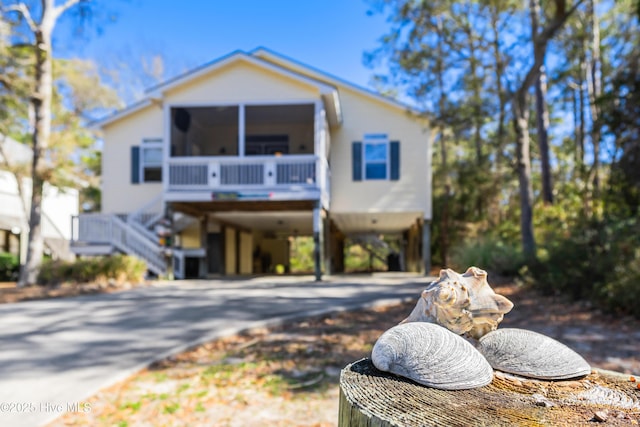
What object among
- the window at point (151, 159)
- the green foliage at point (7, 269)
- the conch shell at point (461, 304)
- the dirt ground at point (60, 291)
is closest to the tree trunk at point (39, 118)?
the dirt ground at point (60, 291)

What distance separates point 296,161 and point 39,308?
6.94 metres

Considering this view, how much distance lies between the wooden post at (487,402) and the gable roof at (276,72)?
37.8 feet

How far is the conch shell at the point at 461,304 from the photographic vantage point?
1.72 metres

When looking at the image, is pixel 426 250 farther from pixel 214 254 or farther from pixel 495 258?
pixel 214 254

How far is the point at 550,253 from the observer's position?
8320mm

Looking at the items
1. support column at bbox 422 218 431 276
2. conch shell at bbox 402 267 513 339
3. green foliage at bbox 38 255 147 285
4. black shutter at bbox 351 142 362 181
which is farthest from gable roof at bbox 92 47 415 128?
conch shell at bbox 402 267 513 339

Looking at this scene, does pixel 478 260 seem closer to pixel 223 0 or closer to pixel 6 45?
pixel 6 45

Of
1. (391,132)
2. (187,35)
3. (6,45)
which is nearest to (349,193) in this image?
(391,132)

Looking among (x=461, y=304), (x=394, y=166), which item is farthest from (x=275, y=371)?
(x=394, y=166)

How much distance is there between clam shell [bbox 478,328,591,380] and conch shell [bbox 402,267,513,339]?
98 millimetres

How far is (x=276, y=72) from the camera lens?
1278cm

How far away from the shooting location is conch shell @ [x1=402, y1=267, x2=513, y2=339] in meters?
1.72

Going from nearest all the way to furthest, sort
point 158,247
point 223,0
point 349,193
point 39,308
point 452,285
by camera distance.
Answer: point 452,285, point 39,308, point 158,247, point 349,193, point 223,0

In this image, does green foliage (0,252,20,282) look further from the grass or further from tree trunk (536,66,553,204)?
tree trunk (536,66,553,204)
